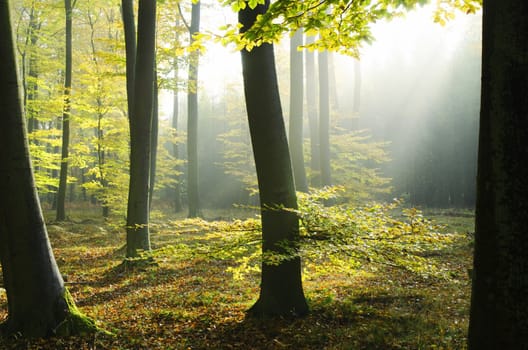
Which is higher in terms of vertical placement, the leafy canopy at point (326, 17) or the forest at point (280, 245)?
the leafy canopy at point (326, 17)

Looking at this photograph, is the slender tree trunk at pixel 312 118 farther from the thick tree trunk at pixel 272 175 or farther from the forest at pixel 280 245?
the thick tree trunk at pixel 272 175

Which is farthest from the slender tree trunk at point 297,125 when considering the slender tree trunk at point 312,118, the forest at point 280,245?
the slender tree trunk at point 312,118

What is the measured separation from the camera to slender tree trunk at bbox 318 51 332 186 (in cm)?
1235

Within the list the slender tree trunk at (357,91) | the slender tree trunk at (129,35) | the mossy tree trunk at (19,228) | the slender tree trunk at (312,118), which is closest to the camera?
the mossy tree trunk at (19,228)

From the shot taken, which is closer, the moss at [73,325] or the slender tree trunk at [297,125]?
the moss at [73,325]

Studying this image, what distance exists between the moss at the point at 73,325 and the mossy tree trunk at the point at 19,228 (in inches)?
0.4

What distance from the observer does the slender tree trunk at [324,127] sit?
40.5 feet

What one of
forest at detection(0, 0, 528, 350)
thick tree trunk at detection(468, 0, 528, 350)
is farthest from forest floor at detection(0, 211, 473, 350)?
thick tree trunk at detection(468, 0, 528, 350)

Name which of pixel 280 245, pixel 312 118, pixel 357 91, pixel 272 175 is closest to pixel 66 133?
pixel 312 118

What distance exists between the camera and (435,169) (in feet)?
64.6

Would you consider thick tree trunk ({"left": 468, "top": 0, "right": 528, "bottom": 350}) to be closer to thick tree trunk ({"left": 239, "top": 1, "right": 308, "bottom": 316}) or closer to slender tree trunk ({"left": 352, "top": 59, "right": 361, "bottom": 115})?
thick tree trunk ({"left": 239, "top": 1, "right": 308, "bottom": 316})

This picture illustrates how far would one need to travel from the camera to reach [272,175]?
13.4 feet

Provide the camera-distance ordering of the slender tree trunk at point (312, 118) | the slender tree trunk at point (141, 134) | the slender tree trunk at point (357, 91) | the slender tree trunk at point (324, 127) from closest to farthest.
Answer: the slender tree trunk at point (141, 134), the slender tree trunk at point (324, 127), the slender tree trunk at point (312, 118), the slender tree trunk at point (357, 91)

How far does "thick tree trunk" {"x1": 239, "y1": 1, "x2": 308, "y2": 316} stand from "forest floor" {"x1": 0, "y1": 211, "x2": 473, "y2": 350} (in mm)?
341
